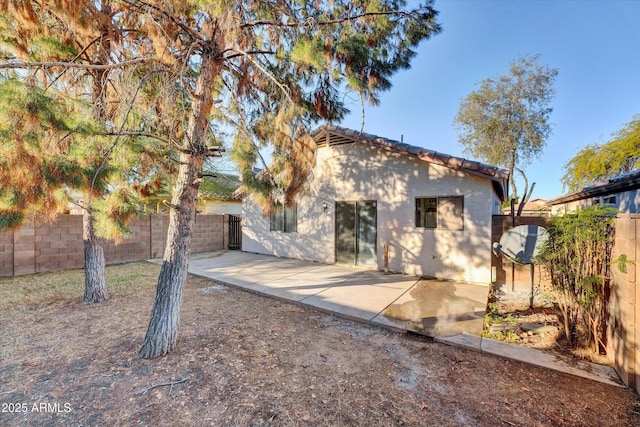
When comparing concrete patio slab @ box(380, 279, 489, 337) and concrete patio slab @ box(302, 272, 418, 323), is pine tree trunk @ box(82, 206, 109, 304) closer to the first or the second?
concrete patio slab @ box(302, 272, 418, 323)

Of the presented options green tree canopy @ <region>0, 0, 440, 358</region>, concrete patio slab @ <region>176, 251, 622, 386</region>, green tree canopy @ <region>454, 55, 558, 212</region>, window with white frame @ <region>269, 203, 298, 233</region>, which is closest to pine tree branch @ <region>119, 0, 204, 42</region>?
green tree canopy @ <region>0, 0, 440, 358</region>

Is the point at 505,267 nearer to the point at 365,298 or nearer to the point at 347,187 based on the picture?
the point at 365,298

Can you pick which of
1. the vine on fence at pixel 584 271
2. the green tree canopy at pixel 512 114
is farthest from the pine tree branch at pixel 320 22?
the green tree canopy at pixel 512 114

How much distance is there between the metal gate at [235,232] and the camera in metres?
12.4

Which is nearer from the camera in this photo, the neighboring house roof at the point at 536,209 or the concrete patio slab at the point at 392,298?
the concrete patio slab at the point at 392,298

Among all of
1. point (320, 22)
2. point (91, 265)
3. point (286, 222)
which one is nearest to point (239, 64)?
point (320, 22)

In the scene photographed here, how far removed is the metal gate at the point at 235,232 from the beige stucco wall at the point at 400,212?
3.38 m

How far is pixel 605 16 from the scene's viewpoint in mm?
7098

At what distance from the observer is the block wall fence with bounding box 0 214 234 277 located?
6.71 metres

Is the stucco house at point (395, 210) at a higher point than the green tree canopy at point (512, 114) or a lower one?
lower

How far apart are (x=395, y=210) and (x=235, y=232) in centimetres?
821

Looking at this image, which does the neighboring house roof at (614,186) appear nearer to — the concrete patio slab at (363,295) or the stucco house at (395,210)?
the stucco house at (395,210)

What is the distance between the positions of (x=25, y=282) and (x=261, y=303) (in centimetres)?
613

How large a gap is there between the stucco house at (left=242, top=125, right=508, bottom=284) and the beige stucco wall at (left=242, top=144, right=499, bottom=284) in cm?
2
